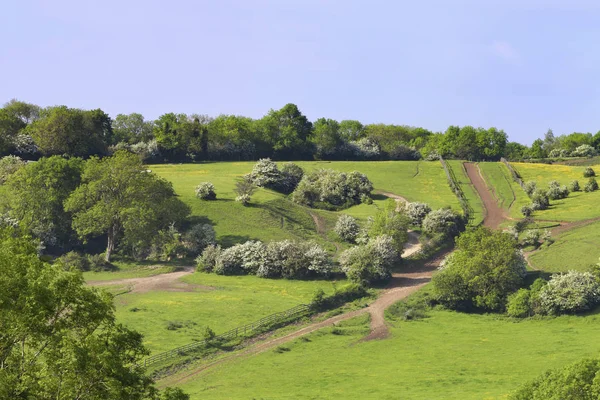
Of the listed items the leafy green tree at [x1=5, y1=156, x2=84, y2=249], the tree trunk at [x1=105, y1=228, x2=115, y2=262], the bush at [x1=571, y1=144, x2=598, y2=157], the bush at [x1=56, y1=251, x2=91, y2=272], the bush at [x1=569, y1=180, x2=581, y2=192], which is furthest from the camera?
the bush at [x1=571, y1=144, x2=598, y2=157]

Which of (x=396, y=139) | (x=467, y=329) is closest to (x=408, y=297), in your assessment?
(x=467, y=329)

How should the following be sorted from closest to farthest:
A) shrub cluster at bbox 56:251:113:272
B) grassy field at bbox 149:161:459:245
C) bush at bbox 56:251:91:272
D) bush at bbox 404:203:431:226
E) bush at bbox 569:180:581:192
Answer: bush at bbox 56:251:91:272 → shrub cluster at bbox 56:251:113:272 → grassy field at bbox 149:161:459:245 → bush at bbox 404:203:431:226 → bush at bbox 569:180:581:192

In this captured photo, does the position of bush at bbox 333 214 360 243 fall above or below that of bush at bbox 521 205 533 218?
below

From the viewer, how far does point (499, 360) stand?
5328cm

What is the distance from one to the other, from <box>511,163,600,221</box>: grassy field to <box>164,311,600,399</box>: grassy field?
38268 mm

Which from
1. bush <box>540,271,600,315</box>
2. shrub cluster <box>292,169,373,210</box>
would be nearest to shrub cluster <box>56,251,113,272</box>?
shrub cluster <box>292,169,373,210</box>

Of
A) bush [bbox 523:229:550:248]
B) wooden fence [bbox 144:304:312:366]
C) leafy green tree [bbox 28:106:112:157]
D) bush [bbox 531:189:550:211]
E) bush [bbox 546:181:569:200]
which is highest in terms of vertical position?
leafy green tree [bbox 28:106:112:157]

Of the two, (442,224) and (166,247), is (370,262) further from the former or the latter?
(166,247)

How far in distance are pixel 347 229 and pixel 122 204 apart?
30.8 meters

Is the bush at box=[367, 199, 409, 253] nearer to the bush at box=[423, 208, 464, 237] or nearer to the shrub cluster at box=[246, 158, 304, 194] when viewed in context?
the bush at box=[423, 208, 464, 237]

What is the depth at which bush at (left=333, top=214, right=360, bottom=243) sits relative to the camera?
9512 centimetres

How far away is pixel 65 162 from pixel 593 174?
9039cm

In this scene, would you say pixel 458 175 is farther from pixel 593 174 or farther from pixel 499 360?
pixel 499 360

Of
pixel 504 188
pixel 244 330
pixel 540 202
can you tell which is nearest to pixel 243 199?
pixel 244 330
